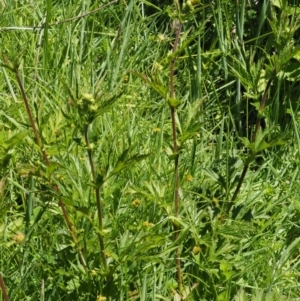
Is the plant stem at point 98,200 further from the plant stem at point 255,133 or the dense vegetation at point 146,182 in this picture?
the plant stem at point 255,133

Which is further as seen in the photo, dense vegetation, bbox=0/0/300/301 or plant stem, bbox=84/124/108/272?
dense vegetation, bbox=0/0/300/301

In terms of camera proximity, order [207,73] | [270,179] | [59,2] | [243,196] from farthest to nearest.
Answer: [59,2], [207,73], [270,179], [243,196]

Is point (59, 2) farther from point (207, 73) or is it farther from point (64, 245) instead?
point (64, 245)

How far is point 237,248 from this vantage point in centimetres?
206

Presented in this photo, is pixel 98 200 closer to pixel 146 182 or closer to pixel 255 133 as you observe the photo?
pixel 146 182

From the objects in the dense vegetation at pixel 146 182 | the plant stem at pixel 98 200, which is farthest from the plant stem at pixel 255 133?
the plant stem at pixel 98 200

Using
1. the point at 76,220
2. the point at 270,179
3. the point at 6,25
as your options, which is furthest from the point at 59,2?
the point at 76,220

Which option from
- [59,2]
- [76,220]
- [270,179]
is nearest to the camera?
[76,220]

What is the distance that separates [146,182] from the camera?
73.3 inches

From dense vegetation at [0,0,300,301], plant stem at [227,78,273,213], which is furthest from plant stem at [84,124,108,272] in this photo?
plant stem at [227,78,273,213]

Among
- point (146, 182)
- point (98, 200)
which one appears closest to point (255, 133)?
point (146, 182)

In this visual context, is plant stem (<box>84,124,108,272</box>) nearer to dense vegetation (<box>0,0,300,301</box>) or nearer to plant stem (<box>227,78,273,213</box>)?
dense vegetation (<box>0,0,300,301</box>)

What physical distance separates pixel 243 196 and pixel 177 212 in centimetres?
41

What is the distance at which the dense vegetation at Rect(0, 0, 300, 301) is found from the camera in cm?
172
